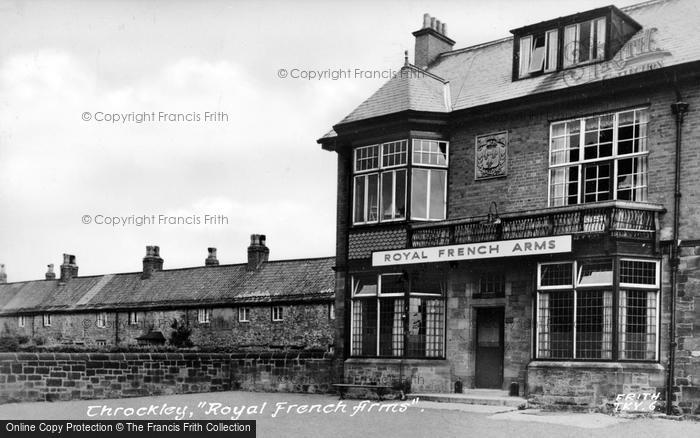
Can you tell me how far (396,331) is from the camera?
2106 centimetres

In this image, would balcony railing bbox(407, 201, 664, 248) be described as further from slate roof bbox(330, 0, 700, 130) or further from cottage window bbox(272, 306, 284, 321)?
cottage window bbox(272, 306, 284, 321)

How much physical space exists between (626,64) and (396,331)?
846 centimetres

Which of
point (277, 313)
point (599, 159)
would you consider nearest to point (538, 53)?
point (599, 159)

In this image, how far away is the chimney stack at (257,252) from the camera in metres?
50.4

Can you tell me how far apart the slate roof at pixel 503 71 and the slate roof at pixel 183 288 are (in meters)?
20.1

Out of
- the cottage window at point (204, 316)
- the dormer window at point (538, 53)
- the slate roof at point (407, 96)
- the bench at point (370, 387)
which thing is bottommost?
the cottage window at point (204, 316)

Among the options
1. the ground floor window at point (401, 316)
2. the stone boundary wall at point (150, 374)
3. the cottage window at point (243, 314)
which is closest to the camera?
the stone boundary wall at point (150, 374)

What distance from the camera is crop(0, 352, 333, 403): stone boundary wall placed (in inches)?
759

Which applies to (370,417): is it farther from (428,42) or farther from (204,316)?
(204,316)

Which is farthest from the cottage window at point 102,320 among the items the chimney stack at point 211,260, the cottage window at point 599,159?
the cottage window at point 599,159

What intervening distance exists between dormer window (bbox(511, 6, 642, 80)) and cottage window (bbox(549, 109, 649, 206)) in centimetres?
177

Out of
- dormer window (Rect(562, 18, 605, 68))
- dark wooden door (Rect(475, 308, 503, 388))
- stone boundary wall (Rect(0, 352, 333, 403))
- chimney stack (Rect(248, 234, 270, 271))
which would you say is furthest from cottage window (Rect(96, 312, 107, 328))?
dormer window (Rect(562, 18, 605, 68))

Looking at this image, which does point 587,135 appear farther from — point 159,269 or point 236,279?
point 159,269

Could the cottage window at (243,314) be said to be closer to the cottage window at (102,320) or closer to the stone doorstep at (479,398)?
the cottage window at (102,320)
